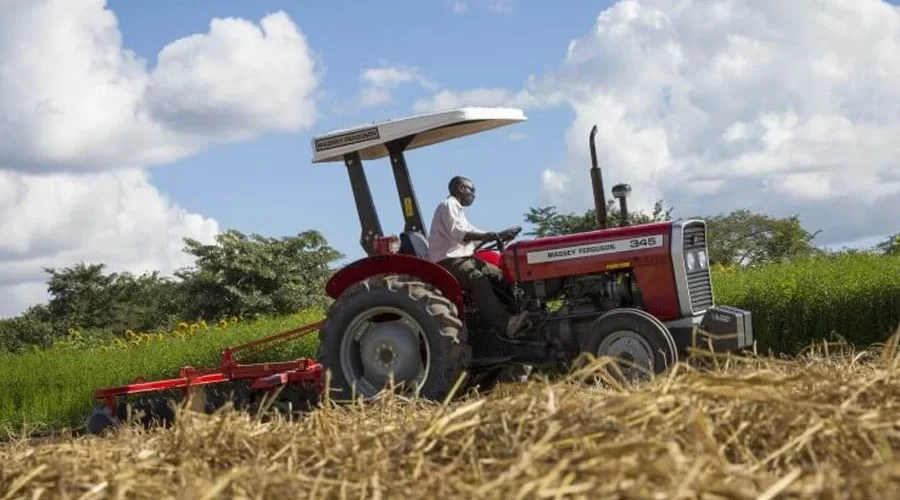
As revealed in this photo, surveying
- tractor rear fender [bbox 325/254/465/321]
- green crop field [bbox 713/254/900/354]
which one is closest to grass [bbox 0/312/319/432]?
green crop field [bbox 713/254/900/354]

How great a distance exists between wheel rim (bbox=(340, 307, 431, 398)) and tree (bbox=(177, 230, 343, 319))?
16.7 m

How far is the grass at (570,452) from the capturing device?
253cm

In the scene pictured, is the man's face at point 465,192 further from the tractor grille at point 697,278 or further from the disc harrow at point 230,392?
the tractor grille at point 697,278

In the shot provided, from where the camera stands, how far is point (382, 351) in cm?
895

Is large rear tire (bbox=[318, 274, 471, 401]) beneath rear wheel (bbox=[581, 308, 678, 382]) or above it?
above

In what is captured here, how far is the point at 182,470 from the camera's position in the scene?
318 cm

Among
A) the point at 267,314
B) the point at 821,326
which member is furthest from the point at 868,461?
the point at 267,314

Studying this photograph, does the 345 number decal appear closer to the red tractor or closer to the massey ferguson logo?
the red tractor

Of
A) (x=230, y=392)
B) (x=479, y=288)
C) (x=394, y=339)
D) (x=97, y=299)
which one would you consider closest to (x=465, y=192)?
(x=479, y=288)

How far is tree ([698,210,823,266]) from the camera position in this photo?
25562 mm

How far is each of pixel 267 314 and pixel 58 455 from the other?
2244cm

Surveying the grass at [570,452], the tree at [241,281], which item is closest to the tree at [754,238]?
the tree at [241,281]

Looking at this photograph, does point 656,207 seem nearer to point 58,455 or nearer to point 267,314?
point 267,314

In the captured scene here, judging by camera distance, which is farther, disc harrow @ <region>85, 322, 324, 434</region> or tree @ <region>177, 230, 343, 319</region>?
tree @ <region>177, 230, 343, 319</region>
